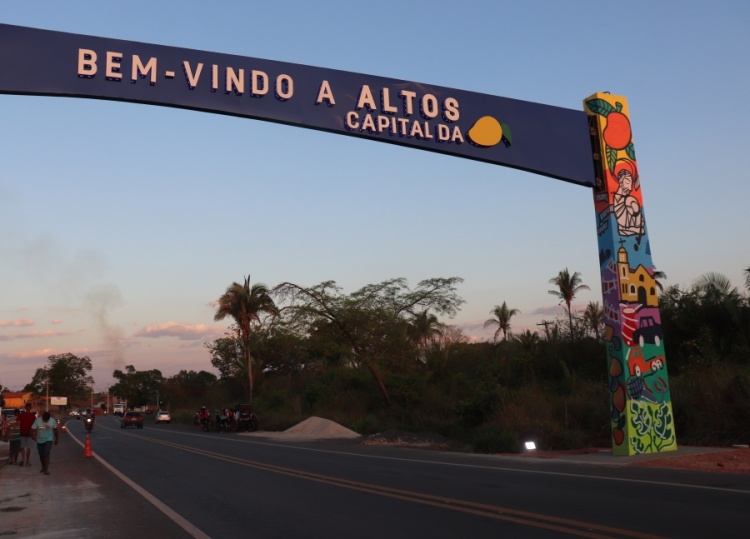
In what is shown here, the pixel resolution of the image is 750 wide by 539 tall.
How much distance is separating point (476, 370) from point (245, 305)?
2688 centimetres

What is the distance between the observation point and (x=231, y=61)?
53.5 feet

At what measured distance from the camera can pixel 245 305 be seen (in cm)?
6244

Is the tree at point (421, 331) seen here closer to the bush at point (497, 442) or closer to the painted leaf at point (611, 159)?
the bush at point (497, 442)

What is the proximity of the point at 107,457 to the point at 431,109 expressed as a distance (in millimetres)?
16059

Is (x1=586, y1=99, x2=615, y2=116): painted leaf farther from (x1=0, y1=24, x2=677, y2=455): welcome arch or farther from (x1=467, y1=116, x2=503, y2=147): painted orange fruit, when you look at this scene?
(x1=467, y1=116, x2=503, y2=147): painted orange fruit

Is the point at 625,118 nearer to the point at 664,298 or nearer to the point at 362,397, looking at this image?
the point at 664,298

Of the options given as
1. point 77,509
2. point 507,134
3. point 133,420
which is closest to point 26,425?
point 77,509

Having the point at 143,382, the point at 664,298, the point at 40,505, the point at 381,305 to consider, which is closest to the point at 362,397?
the point at 381,305

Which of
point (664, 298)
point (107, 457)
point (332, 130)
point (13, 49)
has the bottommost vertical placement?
point (107, 457)

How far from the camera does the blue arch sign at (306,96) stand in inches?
594

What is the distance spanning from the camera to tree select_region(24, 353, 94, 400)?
18085cm

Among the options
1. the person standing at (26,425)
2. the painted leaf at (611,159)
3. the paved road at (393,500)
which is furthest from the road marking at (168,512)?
the painted leaf at (611,159)

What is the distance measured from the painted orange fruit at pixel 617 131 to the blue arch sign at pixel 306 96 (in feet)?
1.87

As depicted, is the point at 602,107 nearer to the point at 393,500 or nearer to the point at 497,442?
the point at 497,442
